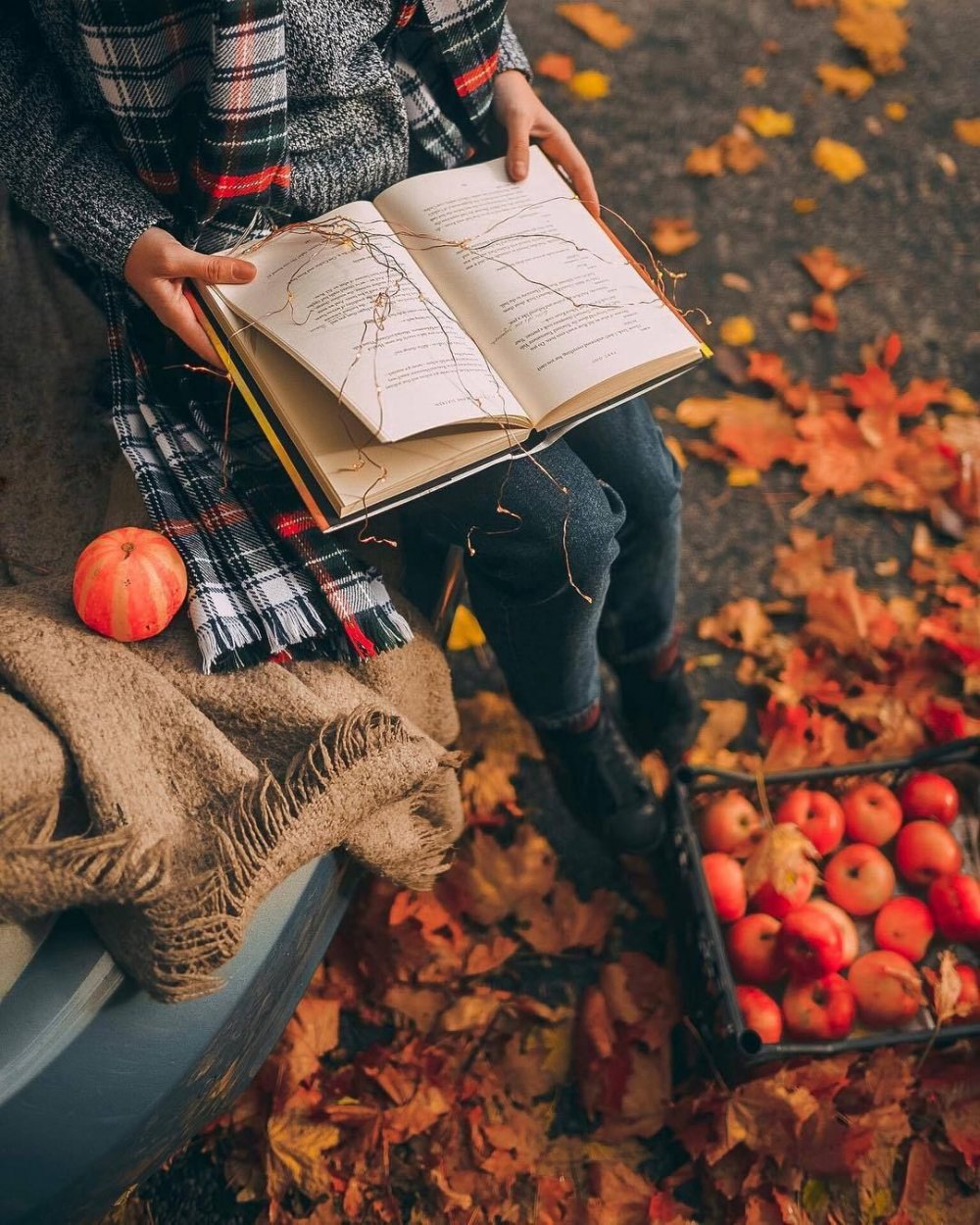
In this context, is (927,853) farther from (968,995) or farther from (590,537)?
(590,537)

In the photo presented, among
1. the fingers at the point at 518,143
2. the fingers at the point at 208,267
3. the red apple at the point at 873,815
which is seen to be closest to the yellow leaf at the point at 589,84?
the fingers at the point at 518,143

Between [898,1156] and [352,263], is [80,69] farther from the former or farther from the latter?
[898,1156]

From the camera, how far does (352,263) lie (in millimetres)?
1261

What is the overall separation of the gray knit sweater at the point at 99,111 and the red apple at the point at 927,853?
142 cm

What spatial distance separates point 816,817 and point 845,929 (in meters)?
0.20

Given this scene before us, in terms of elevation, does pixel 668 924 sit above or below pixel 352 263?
below

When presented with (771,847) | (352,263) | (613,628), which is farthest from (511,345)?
(771,847)

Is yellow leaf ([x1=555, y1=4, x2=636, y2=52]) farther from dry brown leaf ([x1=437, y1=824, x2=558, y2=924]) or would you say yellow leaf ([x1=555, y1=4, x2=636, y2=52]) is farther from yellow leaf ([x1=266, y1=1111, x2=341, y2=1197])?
yellow leaf ([x1=266, y1=1111, x2=341, y2=1197])

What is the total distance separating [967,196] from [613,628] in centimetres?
197

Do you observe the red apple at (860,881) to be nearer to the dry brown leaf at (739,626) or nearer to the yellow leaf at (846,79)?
the dry brown leaf at (739,626)

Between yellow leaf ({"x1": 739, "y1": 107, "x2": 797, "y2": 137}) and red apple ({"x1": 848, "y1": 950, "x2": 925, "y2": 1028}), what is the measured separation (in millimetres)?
2387

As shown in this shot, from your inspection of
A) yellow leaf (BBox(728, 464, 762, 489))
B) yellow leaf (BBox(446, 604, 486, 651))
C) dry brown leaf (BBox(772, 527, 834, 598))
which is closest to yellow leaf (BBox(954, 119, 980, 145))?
yellow leaf (BBox(728, 464, 762, 489))

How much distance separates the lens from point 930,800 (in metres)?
1.76

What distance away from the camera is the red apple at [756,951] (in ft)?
5.43
